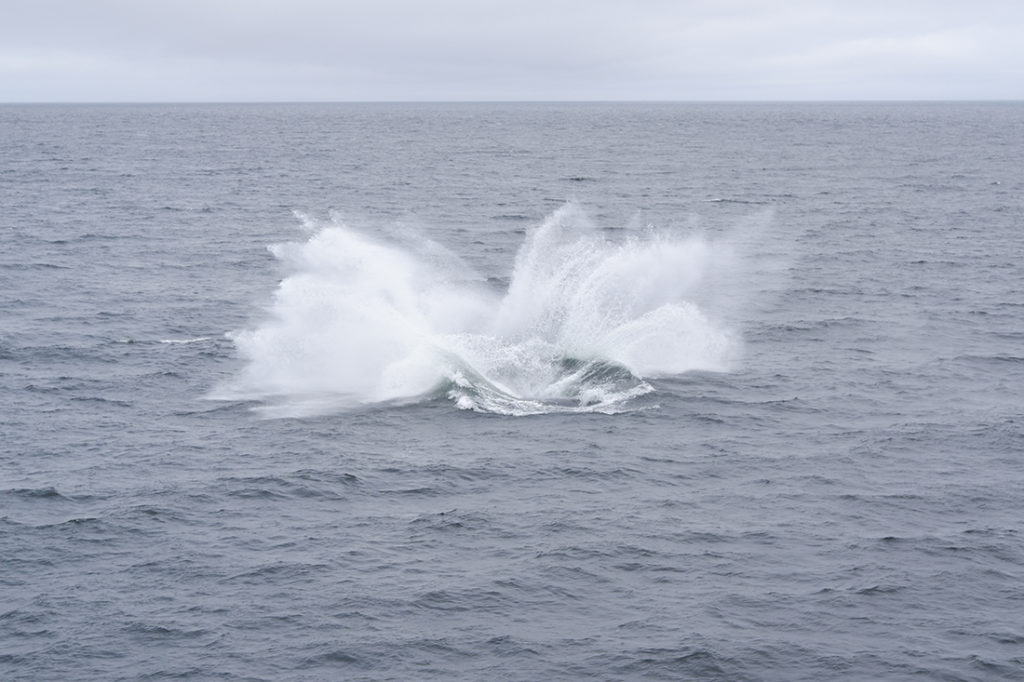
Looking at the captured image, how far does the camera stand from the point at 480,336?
5250 centimetres

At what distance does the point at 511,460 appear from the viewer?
131 ft

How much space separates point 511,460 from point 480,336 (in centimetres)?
1330

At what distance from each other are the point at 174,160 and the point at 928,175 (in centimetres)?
9897

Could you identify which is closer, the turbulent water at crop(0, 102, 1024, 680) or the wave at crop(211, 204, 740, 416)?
the turbulent water at crop(0, 102, 1024, 680)

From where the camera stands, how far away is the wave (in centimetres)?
4738

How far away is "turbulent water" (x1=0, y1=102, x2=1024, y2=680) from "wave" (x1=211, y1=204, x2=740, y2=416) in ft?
0.62

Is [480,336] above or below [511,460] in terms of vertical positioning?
above

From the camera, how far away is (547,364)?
4959cm

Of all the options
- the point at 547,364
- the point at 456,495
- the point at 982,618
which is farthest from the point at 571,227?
the point at 982,618

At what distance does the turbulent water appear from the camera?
1120 inches

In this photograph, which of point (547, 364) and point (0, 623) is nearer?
point (0, 623)

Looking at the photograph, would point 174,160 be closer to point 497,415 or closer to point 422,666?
point 497,415

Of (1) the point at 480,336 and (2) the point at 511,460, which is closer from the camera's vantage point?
(2) the point at 511,460

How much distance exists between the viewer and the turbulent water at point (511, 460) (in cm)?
2845
